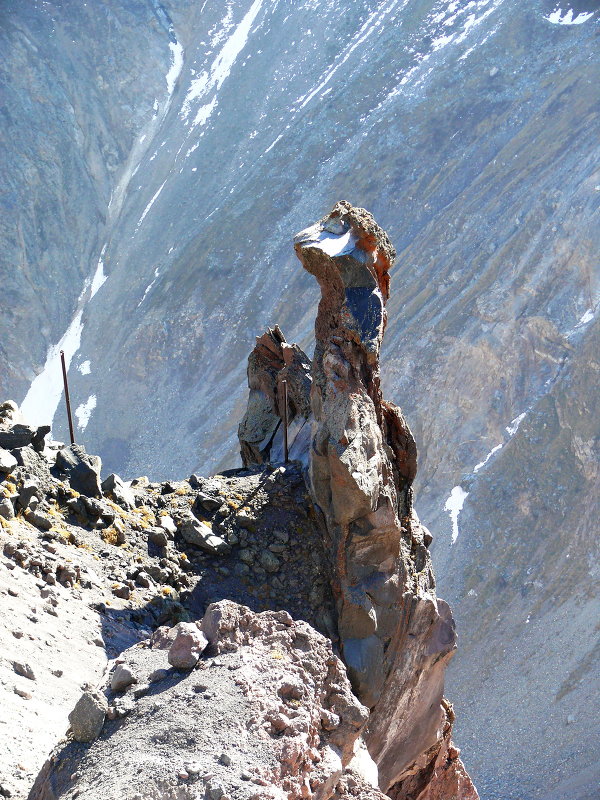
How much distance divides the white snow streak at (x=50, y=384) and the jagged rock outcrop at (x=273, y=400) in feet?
125

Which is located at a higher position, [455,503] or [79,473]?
[455,503]

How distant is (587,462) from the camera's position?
50.2 m

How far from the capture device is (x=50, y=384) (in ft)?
205

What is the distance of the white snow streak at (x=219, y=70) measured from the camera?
239 feet

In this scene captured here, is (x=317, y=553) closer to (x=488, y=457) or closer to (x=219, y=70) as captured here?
(x=488, y=457)

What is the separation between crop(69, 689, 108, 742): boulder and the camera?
25.8ft

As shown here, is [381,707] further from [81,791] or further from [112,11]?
[112,11]

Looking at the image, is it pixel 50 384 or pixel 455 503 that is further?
pixel 50 384

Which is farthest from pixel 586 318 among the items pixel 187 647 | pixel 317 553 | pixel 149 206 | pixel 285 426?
pixel 187 647

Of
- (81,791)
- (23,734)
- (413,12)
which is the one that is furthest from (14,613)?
(413,12)

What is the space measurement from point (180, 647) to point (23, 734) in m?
1.69

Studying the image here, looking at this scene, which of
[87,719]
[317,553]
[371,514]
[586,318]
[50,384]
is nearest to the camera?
[87,719]

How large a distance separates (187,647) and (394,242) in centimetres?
5206

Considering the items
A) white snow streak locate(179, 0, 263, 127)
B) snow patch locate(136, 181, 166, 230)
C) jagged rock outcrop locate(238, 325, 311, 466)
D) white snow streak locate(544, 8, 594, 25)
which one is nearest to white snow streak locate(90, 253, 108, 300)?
snow patch locate(136, 181, 166, 230)
